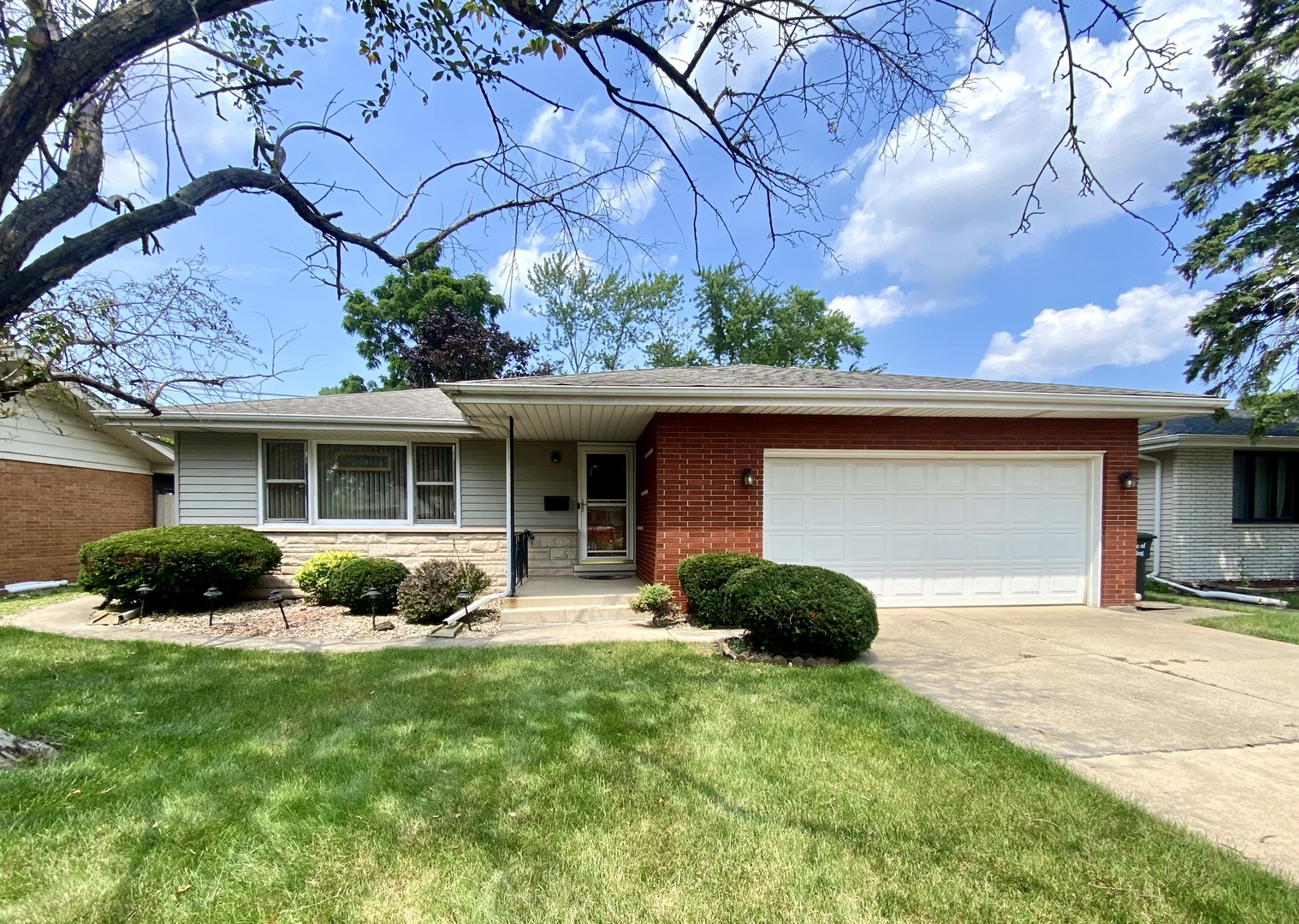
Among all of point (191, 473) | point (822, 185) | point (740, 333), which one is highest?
point (740, 333)

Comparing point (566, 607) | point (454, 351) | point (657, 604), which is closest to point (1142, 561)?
point (657, 604)

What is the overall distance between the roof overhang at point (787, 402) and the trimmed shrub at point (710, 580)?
1840 millimetres

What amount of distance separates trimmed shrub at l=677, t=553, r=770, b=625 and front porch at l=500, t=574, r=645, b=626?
843mm

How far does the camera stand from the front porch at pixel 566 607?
6.80 m

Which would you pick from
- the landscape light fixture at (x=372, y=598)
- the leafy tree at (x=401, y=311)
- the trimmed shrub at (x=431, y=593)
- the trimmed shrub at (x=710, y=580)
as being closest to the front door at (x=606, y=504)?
the trimmed shrub at (x=431, y=593)

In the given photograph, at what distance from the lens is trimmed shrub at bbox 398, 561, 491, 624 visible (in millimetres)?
6801

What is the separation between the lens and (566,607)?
6945 mm

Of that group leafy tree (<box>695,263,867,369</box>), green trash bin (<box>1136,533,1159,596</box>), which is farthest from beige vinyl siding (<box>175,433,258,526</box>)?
leafy tree (<box>695,263,867,369</box>)

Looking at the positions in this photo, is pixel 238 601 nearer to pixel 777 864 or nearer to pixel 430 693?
pixel 430 693

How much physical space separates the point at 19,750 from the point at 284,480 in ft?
20.9

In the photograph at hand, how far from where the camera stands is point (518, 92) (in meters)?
3.77

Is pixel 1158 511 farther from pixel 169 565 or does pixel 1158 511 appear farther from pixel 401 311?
pixel 401 311

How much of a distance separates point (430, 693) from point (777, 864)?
2.94 meters

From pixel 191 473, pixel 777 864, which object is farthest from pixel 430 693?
pixel 191 473
